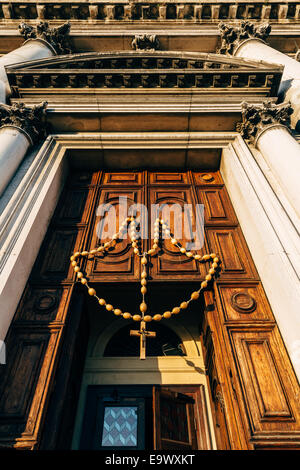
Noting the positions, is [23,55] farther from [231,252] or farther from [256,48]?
[231,252]

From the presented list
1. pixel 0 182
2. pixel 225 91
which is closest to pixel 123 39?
pixel 225 91

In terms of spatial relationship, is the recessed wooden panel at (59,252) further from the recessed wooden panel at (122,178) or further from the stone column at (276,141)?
the stone column at (276,141)

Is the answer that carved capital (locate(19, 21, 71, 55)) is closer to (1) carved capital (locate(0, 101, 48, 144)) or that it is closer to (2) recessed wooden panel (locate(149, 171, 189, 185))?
(1) carved capital (locate(0, 101, 48, 144))

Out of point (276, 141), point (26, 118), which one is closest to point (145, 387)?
point (276, 141)

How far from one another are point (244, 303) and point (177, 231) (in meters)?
2.09

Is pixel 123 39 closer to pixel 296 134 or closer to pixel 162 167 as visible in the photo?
pixel 162 167

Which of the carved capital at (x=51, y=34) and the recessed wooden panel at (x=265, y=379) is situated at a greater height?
the carved capital at (x=51, y=34)

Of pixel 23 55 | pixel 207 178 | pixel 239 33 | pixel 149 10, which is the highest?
pixel 149 10

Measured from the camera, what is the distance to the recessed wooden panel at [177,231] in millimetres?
5500

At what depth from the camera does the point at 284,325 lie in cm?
428

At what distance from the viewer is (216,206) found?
677 centimetres

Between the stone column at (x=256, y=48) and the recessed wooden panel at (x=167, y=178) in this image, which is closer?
the recessed wooden panel at (x=167, y=178)

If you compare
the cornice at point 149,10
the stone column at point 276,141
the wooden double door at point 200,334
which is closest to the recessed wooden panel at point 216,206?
the wooden double door at point 200,334

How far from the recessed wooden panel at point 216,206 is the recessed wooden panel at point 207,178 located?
295mm
